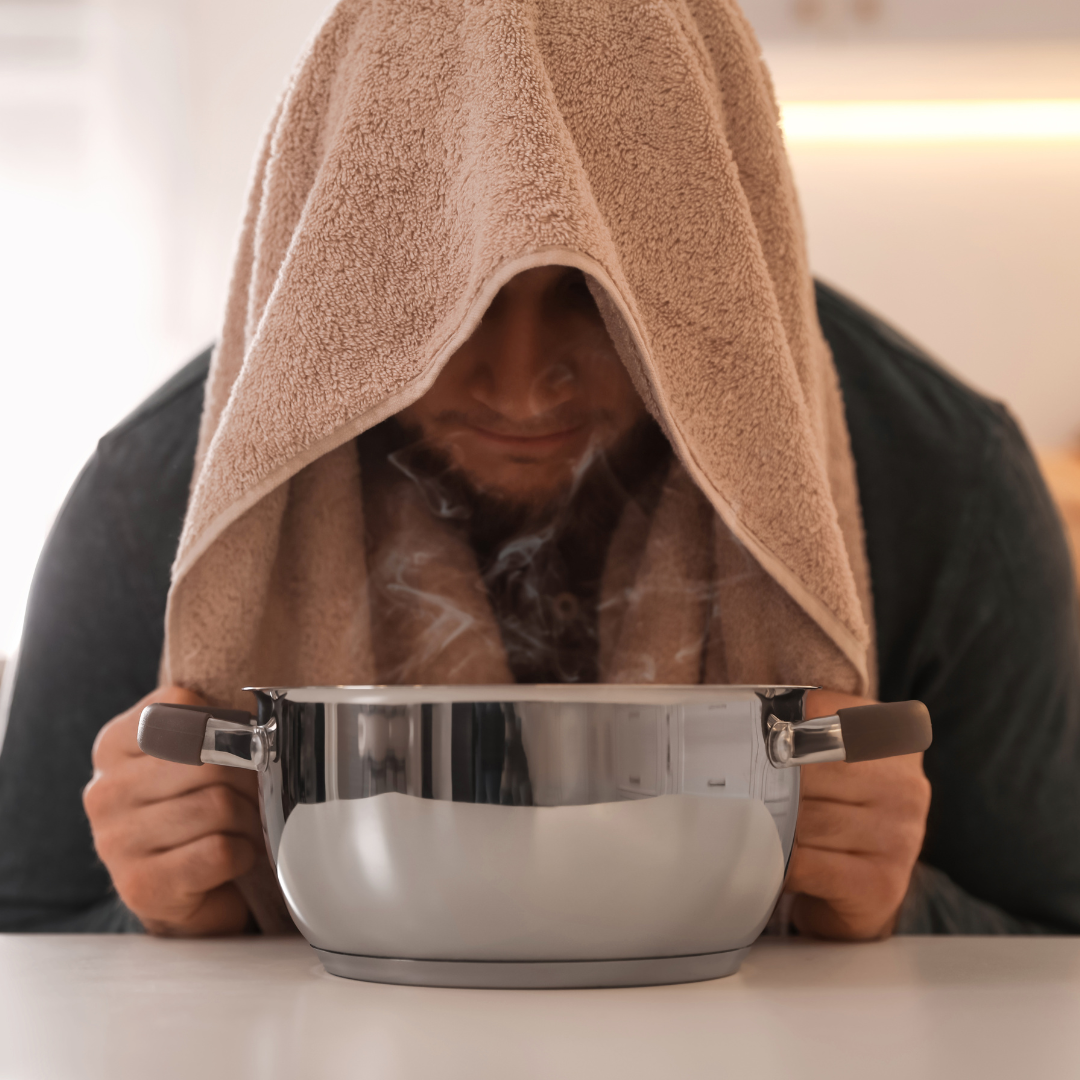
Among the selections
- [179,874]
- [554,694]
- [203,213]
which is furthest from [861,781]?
[203,213]

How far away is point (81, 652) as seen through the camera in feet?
2.83

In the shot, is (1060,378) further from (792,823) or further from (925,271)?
(792,823)

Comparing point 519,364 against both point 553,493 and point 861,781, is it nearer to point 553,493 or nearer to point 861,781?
point 553,493

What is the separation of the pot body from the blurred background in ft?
6.11

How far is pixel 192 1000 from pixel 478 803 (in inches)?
5.8

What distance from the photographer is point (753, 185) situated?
0.66m

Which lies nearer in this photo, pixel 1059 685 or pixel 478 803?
pixel 478 803

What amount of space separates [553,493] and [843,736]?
0.41 meters

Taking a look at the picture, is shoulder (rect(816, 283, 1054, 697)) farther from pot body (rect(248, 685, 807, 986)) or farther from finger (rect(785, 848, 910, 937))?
pot body (rect(248, 685, 807, 986))

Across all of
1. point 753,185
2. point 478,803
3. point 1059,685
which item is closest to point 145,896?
point 478,803

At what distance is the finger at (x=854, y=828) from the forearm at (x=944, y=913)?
0.52 ft

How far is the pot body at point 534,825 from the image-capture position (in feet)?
1.27

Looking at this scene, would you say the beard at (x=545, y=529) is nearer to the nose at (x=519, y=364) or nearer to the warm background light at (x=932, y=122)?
the nose at (x=519, y=364)

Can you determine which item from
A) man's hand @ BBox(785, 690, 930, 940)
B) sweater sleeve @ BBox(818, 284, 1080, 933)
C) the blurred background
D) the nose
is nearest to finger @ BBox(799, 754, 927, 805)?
man's hand @ BBox(785, 690, 930, 940)
